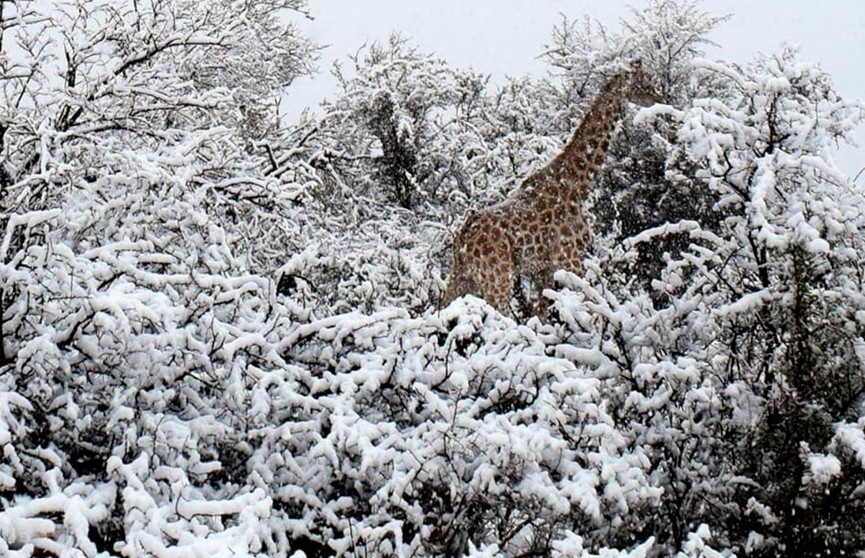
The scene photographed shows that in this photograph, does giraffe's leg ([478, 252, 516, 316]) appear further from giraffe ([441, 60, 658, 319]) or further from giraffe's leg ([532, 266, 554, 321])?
giraffe's leg ([532, 266, 554, 321])

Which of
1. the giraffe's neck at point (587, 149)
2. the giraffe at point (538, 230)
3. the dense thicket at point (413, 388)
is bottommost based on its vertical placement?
the dense thicket at point (413, 388)

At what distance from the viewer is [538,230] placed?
8.21m

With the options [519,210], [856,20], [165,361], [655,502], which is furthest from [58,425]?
[856,20]

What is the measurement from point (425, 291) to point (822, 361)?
13.7 feet

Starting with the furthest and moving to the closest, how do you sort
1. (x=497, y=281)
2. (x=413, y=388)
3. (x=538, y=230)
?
1. (x=538, y=230)
2. (x=497, y=281)
3. (x=413, y=388)

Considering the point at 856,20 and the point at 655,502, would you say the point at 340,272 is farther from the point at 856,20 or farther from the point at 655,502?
the point at 856,20

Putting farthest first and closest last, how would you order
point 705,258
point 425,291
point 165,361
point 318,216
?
1. point 318,216
2. point 425,291
3. point 705,258
4. point 165,361

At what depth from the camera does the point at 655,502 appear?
180 inches

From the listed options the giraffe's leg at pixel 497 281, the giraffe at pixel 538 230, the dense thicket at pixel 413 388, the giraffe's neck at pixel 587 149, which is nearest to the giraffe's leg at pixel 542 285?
the giraffe at pixel 538 230

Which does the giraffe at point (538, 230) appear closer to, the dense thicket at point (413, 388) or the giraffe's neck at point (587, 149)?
the giraffe's neck at point (587, 149)

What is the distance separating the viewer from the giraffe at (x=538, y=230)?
314 inches

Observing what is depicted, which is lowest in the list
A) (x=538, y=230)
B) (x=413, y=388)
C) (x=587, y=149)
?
(x=413, y=388)

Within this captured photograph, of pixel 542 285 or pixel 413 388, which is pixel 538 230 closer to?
pixel 542 285

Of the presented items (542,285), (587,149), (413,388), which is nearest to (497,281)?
(542,285)
